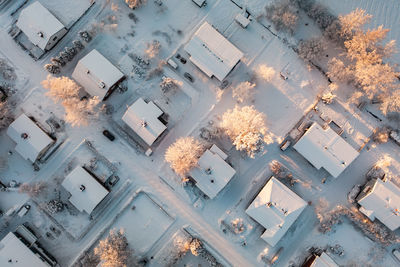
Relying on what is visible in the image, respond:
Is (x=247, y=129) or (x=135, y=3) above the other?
(x=135, y=3)

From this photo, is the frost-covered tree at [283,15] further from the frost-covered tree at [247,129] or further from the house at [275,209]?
the house at [275,209]

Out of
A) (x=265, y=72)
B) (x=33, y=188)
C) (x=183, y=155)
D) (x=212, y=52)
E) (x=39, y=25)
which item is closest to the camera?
(x=183, y=155)

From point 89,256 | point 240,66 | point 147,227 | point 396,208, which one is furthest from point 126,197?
point 396,208

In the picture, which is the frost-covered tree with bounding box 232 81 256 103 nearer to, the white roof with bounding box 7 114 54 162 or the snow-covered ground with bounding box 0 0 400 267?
the snow-covered ground with bounding box 0 0 400 267

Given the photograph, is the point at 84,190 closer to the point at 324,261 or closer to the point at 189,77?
the point at 189,77

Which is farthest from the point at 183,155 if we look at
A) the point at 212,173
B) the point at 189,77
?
the point at 189,77

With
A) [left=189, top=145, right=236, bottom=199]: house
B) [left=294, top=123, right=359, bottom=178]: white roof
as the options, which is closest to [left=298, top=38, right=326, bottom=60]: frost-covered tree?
[left=294, top=123, right=359, bottom=178]: white roof
